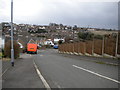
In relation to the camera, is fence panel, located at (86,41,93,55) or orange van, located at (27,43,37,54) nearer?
fence panel, located at (86,41,93,55)

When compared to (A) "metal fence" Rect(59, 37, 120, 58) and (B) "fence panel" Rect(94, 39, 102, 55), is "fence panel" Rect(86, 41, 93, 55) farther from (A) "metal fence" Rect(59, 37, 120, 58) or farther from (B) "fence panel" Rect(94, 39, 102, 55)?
(B) "fence panel" Rect(94, 39, 102, 55)

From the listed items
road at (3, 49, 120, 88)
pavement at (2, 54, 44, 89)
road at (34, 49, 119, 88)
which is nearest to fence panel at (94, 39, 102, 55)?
road at (3, 49, 120, 88)

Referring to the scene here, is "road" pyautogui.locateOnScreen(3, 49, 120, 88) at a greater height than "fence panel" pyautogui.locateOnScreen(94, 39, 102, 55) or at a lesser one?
lesser

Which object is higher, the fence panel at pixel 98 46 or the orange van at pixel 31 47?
the fence panel at pixel 98 46

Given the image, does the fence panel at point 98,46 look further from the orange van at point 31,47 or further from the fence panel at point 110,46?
the orange van at point 31,47

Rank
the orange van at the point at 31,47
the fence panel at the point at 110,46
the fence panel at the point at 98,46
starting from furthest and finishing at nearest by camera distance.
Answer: the orange van at the point at 31,47
the fence panel at the point at 98,46
the fence panel at the point at 110,46

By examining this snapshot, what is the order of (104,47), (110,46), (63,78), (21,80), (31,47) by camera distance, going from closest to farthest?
(21,80) → (63,78) → (110,46) → (104,47) → (31,47)

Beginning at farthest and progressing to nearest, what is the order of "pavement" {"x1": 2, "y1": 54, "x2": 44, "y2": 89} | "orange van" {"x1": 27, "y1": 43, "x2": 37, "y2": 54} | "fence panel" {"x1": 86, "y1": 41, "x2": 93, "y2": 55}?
1. "orange van" {"x1": 27, "y1": 43, "x2": 37, "y2": 54}
2. "fence panel" {"x1": 86, "y1": 41, "x2": 93, "y2": 55}
3. "pavement" {"x1": 2, "y1": 54, "x2": 44, "y2": 89}

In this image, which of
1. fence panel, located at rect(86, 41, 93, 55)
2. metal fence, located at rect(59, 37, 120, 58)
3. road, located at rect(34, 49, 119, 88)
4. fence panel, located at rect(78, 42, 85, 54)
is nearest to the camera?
road, located at rect(34, 49, 119, 88)

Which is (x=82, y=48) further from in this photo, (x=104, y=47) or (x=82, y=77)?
(x=82, y=77)

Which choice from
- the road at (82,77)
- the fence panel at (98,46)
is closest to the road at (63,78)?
the road at (82,77)

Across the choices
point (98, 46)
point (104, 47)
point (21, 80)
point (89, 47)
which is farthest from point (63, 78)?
point (89, 47)

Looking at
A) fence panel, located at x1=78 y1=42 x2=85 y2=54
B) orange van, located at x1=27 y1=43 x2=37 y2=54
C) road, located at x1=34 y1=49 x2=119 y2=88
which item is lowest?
orange van, located at x1=27 y1=43 x2=37 y2=54

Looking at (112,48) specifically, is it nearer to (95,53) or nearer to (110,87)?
(95,53)
